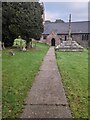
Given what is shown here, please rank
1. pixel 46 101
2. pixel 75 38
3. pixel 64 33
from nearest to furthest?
pixel 46 101, pixel 64 33, pixel 75 38

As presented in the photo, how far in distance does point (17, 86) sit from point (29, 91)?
124cm

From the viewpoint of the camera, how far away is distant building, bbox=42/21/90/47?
65125 mm

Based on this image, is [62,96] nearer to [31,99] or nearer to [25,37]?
[31,99]

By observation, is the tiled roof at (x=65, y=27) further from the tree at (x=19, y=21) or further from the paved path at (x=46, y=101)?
the paved path at (x=46, y=101)

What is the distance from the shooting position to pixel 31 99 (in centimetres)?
909

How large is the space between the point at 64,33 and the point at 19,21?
32.0 metres

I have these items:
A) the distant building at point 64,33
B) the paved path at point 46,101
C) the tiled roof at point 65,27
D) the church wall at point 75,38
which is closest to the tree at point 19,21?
the paved path at point 46,101

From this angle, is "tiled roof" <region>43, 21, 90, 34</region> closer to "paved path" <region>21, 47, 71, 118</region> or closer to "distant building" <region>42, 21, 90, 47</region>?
"distant building" <region>42, 21, 90, 47</region>

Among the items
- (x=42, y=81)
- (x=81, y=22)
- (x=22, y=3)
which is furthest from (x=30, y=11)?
(x=81, y=22)

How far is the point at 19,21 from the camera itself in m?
36.1

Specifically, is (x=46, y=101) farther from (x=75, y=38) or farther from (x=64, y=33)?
(x=75, y=38)

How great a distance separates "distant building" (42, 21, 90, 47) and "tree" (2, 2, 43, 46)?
2686 centimetres

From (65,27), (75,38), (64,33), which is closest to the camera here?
(64,33)

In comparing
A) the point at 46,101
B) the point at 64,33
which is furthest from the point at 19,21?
the point at 64,33
